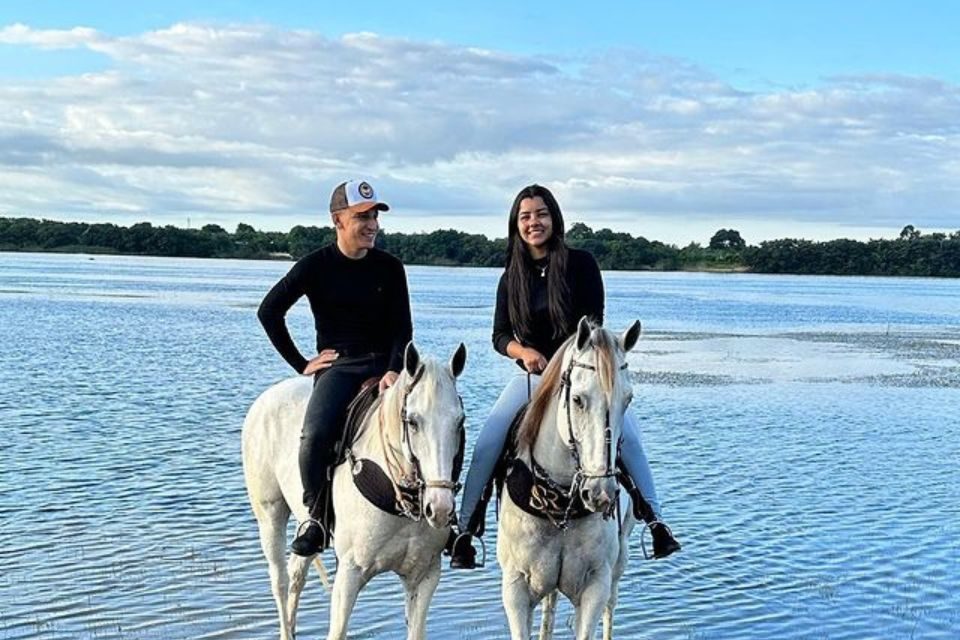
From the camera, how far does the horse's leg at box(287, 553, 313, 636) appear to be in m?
7.76

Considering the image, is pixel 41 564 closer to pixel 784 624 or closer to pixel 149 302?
pixel 784 624

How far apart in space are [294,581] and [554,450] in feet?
8.45

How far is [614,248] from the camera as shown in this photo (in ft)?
474

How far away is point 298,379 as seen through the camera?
7.94 m

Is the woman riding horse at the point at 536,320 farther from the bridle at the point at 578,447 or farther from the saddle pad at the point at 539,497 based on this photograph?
the bridle at the point at 578,447

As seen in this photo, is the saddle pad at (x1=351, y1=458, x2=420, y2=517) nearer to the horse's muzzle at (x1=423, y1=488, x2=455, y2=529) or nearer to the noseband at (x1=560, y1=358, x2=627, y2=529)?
the horse's muzzle at (x1=423, y1=488, x2=455, y2=529)

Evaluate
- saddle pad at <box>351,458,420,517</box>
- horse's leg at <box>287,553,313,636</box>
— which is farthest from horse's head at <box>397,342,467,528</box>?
horse's leg at <box>287,553,313,636</box>

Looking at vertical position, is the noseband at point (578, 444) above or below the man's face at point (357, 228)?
below

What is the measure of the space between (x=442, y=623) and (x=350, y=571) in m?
2.78

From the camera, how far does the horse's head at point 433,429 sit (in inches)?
219

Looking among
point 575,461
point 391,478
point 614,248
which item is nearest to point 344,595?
point 391,478

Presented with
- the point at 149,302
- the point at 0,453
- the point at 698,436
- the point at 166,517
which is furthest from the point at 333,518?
the point at 149,302

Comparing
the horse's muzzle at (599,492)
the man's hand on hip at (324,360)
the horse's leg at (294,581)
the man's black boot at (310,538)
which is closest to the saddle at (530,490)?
the horse's muzzle at (599,492)

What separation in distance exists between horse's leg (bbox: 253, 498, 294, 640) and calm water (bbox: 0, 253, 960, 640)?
763mm
